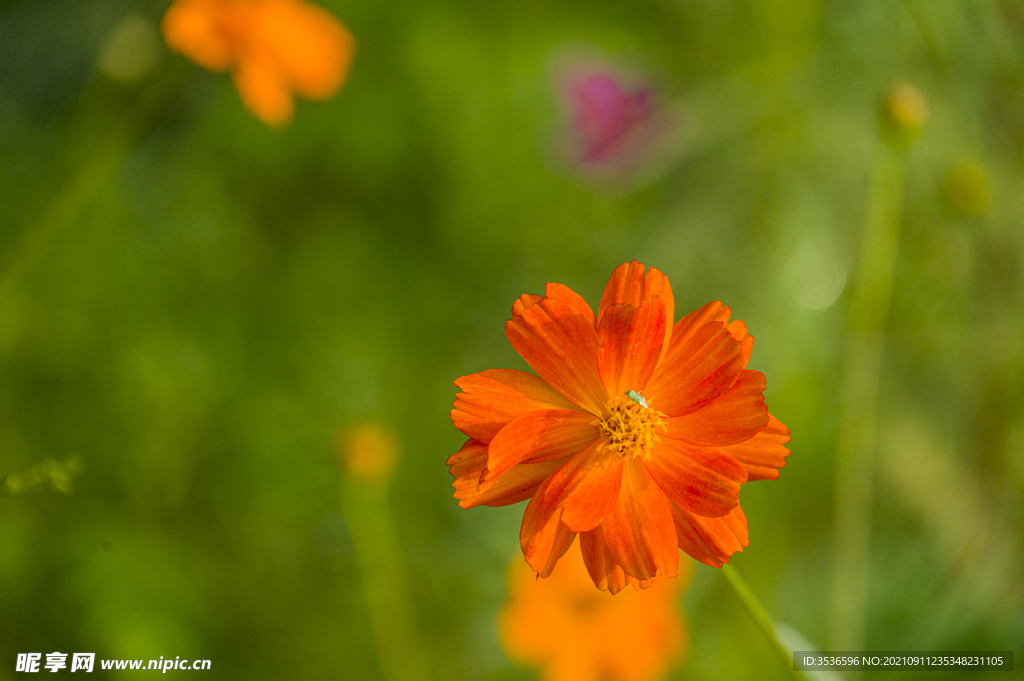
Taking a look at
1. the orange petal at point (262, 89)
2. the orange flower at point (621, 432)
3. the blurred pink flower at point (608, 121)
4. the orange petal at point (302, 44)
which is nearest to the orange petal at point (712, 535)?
the orange flower at point (621, 432)

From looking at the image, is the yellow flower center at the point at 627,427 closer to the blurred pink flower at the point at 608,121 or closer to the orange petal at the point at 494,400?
the orange petal at the point at 494,400

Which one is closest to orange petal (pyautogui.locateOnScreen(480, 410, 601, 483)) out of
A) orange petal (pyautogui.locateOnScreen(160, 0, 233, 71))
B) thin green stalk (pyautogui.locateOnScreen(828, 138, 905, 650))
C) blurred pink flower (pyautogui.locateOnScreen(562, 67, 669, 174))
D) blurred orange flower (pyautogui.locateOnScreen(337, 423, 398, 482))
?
blurred orange flower (pyautogui.locateOnScreen(337, 423, 398, 482))

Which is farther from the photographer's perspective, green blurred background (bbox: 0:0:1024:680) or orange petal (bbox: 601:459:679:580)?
green blurred background (bbox: 0:0:1024:680)

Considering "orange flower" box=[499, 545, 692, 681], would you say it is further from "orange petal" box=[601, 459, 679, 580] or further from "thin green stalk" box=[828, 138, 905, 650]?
"orange petal" box=[601, 459, 679, 580]

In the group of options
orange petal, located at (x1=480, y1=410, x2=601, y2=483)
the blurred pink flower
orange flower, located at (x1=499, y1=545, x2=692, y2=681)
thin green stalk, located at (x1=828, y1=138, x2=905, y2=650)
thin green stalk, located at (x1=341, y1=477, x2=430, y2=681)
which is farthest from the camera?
the blurred pink flower

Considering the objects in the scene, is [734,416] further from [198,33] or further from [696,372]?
[198,33]
